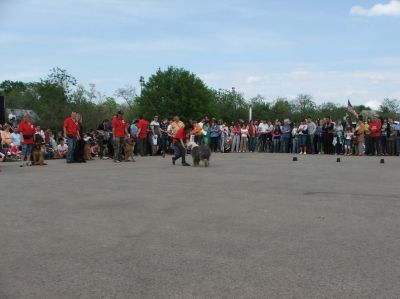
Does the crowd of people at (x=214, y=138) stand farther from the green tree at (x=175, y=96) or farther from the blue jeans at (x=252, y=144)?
the green tree at (x=175, y=96)

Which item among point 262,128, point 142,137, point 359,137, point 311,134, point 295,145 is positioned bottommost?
point 295,145

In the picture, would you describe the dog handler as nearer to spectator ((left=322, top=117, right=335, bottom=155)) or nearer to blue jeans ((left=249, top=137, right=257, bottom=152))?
blue jeans ((left=249, top=137, right=257, bottom=152))

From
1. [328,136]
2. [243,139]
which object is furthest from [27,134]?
[328,136]

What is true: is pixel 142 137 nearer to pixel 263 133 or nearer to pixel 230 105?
pixel 263 133

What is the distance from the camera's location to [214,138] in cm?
3120

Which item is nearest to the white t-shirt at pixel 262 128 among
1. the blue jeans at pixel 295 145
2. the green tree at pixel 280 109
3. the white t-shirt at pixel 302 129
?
the blue jeans at pixel 295 145

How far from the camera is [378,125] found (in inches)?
1018

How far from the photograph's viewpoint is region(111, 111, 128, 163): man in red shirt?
70.6 feet

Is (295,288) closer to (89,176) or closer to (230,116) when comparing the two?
(89,176)

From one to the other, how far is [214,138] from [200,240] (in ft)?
79.5

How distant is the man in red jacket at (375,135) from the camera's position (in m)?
25.9

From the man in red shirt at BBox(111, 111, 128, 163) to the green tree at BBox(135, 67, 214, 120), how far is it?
61.4 m

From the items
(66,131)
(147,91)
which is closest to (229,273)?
(66,131)

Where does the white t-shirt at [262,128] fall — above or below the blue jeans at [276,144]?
above
